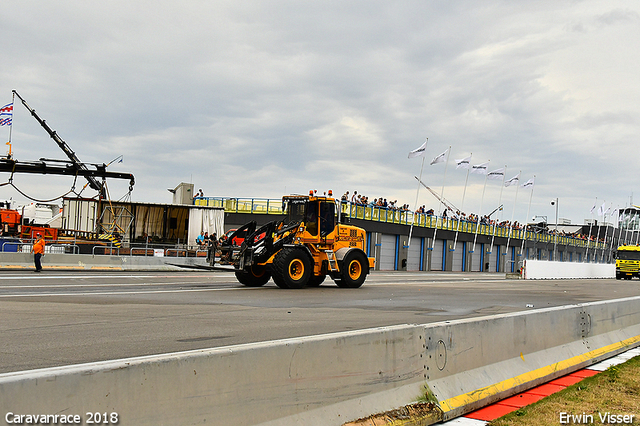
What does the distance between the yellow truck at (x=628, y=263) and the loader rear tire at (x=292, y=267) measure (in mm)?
42469

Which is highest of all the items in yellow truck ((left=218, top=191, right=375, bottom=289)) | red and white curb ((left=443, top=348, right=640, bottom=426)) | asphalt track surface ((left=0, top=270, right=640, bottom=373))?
yellow truck ((left=218, top=191, right=375, bottom=289))

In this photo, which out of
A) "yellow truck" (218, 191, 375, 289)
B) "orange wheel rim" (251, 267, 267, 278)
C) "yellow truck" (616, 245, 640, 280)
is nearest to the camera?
"yellow truck" (218, 191, 375, 289)

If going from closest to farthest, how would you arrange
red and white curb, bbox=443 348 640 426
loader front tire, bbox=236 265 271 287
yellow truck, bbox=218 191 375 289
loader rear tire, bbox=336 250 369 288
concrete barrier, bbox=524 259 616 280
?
red and white curb, bbox=443 348 640 426, yellow truck, bbox=218 191 375 289, loader front tire, bbox=236 265 271 287, loader rear tire, bbox=336 250 369 288, concrete barrier, bbox=524 259 616 280

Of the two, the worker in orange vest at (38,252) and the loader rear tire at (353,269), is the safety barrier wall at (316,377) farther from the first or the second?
the worker in orange vest at (38,252)

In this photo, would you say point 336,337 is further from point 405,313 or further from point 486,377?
point 405,313

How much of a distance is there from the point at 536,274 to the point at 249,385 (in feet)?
135

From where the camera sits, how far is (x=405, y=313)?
13.3 metres

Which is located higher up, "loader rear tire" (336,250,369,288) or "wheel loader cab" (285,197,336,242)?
"wheel loader cab" (285,197,336,242)

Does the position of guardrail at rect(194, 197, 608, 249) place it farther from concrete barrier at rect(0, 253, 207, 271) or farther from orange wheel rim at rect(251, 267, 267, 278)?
orange wheel rim at rect(251, 267, 267, 278)

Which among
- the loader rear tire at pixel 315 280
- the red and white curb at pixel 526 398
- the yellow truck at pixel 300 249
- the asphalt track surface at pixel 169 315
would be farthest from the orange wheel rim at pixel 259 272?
the red and white curb at pixel 526 398

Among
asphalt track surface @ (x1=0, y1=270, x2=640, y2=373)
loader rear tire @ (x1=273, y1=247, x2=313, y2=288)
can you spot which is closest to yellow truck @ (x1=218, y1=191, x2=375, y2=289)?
loader rear tire @ (x1=273, y1=247, x2=313, y2=288)

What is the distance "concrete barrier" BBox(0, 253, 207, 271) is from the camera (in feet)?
88.1

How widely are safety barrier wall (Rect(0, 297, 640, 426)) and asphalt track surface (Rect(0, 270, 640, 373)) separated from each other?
304 centimetres

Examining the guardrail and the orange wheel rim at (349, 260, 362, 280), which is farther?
the guardrail
